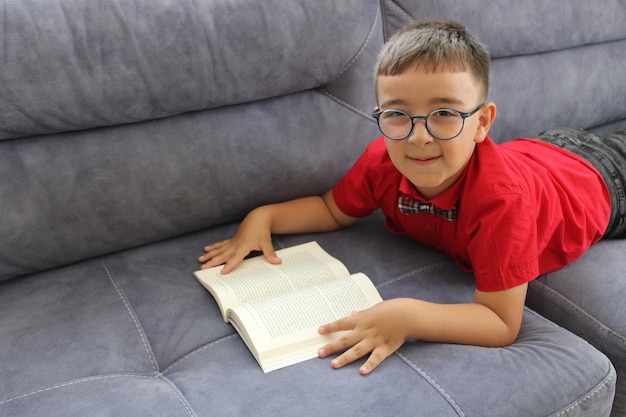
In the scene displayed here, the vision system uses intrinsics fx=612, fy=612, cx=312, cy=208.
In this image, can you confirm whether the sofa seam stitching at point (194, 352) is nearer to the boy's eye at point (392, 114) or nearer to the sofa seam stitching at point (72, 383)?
the sofa seam stitching at point (72, 383)

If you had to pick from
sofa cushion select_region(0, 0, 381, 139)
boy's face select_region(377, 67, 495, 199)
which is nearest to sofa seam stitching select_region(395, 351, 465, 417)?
boy's face select_region(377, 67, 495, 199)

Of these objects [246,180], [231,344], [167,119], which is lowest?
[231,344]

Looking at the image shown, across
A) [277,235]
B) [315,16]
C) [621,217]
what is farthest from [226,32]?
[621,217]

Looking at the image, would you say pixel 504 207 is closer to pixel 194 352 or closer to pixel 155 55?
pixel 194 352

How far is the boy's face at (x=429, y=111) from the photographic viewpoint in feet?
3.64

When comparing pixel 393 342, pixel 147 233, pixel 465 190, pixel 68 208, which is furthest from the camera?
pixel 147 233

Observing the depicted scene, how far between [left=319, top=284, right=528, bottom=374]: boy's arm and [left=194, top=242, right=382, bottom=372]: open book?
0.05 metres

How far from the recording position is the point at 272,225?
4.81 feet

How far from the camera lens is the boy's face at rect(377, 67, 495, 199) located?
3.64ft

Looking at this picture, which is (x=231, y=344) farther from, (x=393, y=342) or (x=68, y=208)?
(x=68, y=208)

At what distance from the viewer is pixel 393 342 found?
3.58 feet

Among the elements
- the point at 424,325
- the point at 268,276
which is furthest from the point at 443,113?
the point at 268,276

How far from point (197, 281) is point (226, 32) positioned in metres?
0.56

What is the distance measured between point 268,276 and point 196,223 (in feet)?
0.93
